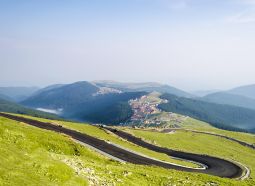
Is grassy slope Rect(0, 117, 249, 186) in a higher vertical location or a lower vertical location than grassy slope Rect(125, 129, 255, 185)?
higher

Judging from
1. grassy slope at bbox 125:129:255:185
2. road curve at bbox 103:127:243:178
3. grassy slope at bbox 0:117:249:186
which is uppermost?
grassy slope at bbox 0:117:249:186

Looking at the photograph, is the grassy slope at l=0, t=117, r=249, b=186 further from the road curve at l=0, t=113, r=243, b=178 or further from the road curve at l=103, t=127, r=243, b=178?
the road curve at l=103, t=127, r=243, b=178

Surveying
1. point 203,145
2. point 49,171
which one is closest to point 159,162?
point 49,171

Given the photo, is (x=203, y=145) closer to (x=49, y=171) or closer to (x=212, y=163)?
(x=212, y=163)

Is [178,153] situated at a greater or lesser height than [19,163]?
lesser

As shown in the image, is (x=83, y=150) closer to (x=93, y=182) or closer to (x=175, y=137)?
(x=93, y=182)

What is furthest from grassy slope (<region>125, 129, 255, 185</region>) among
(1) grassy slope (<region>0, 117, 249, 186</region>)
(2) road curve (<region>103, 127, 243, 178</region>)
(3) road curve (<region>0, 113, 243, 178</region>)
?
(1) grassy slope (<region>0, 117, 249, 186</region>)

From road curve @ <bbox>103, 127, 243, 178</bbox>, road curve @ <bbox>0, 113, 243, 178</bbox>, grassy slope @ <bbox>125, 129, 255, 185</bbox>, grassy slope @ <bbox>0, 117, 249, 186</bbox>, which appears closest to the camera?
grassy slope @ <bbox>0, 117, 249, 186</bbox>

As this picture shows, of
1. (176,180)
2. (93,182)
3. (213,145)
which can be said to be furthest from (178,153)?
(93,182)

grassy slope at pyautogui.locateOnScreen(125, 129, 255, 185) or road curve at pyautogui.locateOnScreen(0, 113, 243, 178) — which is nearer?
road curve at pyautogui.locateOnScreen(0, 113, 243, 178)
